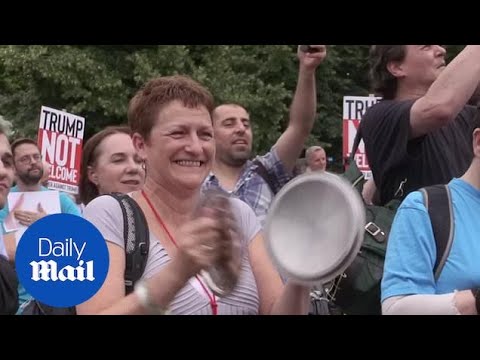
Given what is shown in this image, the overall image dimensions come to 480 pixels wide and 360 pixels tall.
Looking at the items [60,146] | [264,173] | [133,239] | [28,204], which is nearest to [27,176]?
[28,204]

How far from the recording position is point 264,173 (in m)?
3.88

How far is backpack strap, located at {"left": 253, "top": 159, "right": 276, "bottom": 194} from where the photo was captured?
150 inches

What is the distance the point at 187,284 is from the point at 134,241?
0.55ft

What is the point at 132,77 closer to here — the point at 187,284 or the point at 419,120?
the point at 419,120

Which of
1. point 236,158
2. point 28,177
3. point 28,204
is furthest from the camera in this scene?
point 28,177

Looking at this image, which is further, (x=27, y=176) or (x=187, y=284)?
(x=27, y=176)

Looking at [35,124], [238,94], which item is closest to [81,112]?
[35,124]

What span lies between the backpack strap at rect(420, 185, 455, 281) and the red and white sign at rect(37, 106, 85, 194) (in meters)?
4.91

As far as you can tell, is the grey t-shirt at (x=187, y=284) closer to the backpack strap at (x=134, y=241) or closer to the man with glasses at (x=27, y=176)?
the backpack strap at (x=134, y=241)

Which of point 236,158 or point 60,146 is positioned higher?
point 60,146

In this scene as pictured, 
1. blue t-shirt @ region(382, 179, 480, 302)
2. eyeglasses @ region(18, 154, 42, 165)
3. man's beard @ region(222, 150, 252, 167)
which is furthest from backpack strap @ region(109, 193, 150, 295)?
eyeglasses @ region(18, 154, 42, 165)

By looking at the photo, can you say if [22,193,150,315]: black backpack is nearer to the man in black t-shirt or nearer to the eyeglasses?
the man in black t-shirt

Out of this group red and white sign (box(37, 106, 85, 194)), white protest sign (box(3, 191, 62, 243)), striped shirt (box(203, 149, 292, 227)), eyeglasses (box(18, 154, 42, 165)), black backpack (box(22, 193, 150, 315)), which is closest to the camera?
black backpack (box(22, 193, 150, 315))
